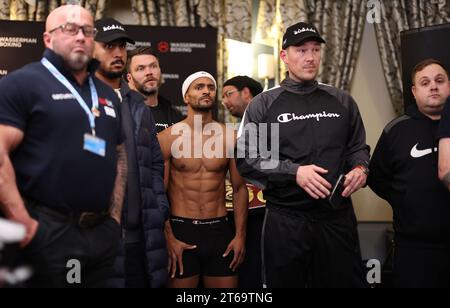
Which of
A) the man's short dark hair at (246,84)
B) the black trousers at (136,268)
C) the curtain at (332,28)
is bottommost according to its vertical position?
the black trousers at (136,268)

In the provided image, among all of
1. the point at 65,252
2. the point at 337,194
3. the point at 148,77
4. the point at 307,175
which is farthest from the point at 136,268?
the point at 148,77

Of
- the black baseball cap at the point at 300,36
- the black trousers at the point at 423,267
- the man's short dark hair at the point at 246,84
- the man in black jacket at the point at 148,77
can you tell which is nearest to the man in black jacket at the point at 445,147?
the black trousers at the point at 423,267

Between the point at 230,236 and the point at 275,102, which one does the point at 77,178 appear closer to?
the point at 275,102

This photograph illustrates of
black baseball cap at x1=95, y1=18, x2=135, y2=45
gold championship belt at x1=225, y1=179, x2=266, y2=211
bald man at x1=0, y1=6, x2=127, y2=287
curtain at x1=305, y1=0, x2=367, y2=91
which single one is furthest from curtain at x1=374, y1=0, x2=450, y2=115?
bald man at x1=0, y1=6, x2=127, y2=287

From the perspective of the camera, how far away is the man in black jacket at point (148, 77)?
3.91 m

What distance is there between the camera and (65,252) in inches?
86.1

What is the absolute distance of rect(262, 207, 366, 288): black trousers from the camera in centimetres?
303

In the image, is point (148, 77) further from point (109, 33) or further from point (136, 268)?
point (136, 268)

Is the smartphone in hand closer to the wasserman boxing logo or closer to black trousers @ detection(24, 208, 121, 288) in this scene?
the wasserman boxing logo

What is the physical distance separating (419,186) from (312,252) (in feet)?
2.35

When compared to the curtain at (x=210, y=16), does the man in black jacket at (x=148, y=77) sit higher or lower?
lower

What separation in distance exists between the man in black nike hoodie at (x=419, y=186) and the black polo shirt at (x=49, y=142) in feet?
5.94

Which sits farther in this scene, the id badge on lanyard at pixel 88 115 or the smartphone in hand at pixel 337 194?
the smartphone in hand at pixel 337 194

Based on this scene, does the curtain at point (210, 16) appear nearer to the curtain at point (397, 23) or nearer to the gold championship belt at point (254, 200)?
the curtain at point (397, 23)
